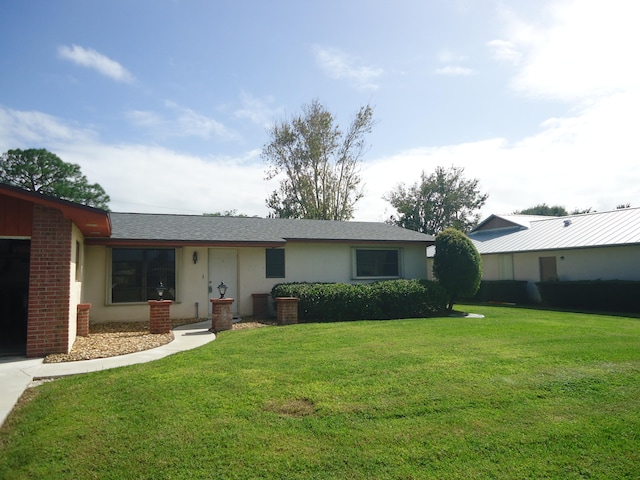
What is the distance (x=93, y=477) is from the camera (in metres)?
3.37

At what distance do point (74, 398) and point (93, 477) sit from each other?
A: 2155 mm

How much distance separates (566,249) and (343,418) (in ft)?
58.4

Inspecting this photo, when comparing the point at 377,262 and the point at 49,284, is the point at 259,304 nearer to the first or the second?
the point at 377,262

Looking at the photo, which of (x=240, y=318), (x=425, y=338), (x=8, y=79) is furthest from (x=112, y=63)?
(x=425, y=338)

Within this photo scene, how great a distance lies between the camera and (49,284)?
780 centimetres

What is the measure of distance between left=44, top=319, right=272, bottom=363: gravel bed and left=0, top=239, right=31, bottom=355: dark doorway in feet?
4.92

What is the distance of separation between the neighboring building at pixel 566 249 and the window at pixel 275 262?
12277mm

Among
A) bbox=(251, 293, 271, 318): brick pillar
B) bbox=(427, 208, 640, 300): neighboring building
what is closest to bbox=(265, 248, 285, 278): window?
bbox=(251, 293, 271, 318): brick pillar

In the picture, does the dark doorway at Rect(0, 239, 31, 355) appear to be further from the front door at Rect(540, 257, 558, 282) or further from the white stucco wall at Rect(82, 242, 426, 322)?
the front door at Rect(540, 257, 558, 282)

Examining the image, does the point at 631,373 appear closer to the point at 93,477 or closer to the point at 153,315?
the point at 93,477

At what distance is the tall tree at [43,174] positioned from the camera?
3631 centimetres

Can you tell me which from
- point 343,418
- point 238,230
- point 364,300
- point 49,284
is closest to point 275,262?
point 238,230

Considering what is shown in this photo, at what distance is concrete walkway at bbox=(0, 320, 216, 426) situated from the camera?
549 centimetres

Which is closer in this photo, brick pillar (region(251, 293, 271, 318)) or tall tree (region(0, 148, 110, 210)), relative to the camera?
brick pillar (region(251, 293, 271, 318))
